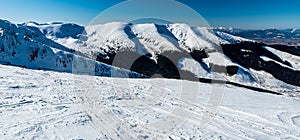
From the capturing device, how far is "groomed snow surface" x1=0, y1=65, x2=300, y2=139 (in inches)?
442

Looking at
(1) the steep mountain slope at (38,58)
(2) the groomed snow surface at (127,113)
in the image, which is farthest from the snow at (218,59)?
(2) the groomed snow surface at (127,113)

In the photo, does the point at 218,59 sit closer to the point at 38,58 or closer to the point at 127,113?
the point at 38,58

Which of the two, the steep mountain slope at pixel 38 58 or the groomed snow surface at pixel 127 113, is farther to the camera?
the steep mountain slope at pixel 38 58

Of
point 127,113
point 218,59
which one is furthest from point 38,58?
A: point 218,59

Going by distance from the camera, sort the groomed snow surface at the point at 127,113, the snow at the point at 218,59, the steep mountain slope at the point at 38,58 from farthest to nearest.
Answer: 1. the snow at the point at 218,59
2. the steep mountain slope at the point at 38,58
3. the groomed snow surface at the point at 127,113

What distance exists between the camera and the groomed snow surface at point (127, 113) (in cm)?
1122

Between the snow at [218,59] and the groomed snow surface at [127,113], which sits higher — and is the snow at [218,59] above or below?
above

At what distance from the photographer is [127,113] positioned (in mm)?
14414

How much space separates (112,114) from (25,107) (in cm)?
440

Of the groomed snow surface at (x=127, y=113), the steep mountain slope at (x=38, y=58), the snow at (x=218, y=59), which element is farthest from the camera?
the snow at (x=218, y=59)

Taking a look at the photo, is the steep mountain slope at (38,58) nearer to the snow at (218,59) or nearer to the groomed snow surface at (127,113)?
the groomed snow surface at (127,113)

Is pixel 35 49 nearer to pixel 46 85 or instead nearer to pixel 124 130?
pixel 46 85

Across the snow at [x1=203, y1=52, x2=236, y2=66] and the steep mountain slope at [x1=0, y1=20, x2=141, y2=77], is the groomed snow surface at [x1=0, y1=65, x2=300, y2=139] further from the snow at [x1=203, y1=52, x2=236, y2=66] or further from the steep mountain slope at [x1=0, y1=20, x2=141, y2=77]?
the snow at [x1=203, y1=52, x2=236, y2=66]

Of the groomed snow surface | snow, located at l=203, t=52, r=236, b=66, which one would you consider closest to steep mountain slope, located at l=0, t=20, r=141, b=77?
the groomed snow surface
